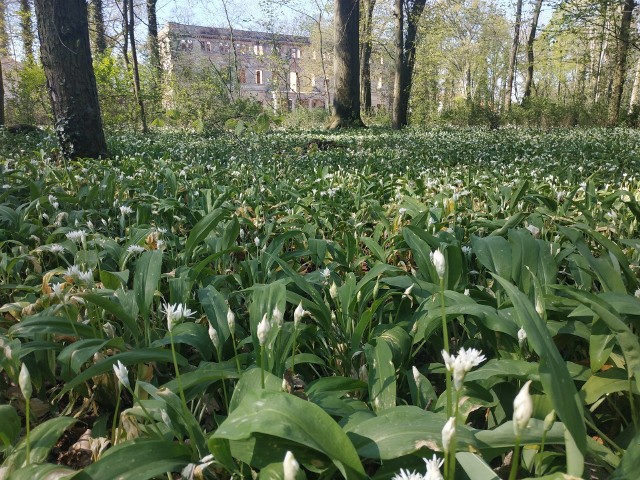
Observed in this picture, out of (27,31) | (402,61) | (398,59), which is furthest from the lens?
(27,31)

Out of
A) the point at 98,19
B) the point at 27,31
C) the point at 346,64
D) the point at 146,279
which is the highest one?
the point at 98,19

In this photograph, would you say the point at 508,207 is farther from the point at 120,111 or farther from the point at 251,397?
the point at 120,111

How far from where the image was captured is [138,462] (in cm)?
89

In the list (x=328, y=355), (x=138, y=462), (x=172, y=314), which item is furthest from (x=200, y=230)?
(x=138, y=462)

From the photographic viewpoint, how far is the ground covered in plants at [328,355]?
33.8 inches

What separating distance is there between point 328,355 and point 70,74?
19.1 ft

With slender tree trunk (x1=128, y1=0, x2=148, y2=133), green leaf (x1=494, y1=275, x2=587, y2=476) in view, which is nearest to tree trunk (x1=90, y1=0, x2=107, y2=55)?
slender tree trunk (x1=128, y1=0, x2=148, y2=133)

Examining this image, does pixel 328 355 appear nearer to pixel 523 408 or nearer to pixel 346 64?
pixel 523 408

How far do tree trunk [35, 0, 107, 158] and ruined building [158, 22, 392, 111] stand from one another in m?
3.67

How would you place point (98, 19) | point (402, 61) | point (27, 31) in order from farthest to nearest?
point (98, 19), point (27, 31), point (402, 61)

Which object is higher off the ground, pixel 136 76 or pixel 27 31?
pixel 27 31

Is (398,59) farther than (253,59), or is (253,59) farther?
(253,59)

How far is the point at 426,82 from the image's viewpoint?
84.2 ft

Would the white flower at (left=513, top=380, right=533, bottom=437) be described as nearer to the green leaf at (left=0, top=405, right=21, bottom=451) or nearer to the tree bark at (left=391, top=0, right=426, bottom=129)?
the green leaf at (left=0, top=405, right=21, bottom=451)
